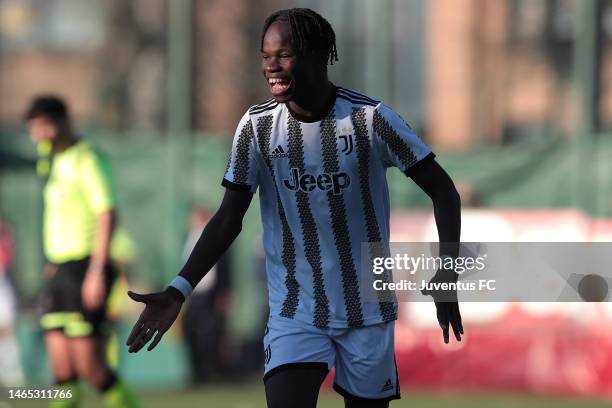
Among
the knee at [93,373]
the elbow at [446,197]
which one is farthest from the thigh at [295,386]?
the knee at [93,373]

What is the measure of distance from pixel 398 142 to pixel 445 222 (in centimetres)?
39

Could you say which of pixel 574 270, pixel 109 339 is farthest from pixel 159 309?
pixel 109 339

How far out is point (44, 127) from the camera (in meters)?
9.55

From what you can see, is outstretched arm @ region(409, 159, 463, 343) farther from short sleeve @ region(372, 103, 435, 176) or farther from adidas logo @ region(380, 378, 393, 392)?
adidas logo @ region(380, 378, 393, 392)

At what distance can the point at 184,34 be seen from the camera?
15.9 metres

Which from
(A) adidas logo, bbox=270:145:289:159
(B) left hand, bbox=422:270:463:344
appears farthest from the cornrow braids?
(B) left hand, bbox=422:270:463:344

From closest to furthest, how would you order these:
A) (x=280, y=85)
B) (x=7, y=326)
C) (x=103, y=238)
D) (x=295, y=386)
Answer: (x=280, y=85)
(x=295, y=386)
(x=103, y=238)
(x=7, y=326)

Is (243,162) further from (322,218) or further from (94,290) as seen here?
(94,290)

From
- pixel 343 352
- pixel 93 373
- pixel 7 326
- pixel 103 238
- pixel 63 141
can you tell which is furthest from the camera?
pixel 7 326

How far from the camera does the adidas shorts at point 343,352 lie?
19.1ft

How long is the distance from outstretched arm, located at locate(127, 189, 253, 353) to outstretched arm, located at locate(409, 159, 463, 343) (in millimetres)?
767

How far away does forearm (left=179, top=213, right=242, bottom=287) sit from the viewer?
5770mm

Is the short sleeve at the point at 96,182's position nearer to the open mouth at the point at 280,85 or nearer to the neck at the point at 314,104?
the neck at the point at 314,104

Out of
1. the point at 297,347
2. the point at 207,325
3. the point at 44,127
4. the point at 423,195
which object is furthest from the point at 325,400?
the point at 297,347
